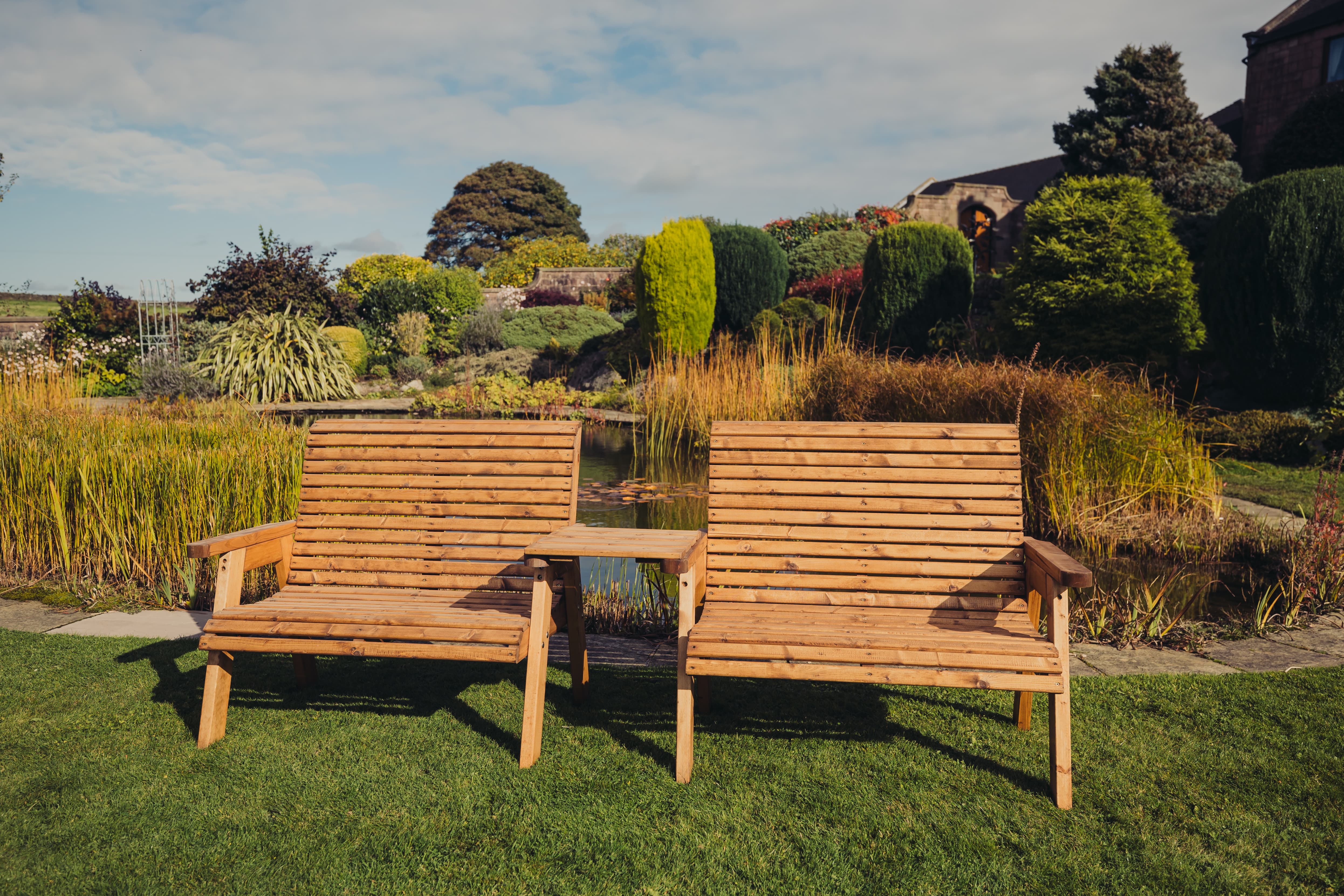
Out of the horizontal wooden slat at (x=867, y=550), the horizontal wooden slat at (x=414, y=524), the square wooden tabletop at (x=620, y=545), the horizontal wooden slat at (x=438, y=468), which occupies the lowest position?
the horizontal wooden slat at (x=867, y=550)

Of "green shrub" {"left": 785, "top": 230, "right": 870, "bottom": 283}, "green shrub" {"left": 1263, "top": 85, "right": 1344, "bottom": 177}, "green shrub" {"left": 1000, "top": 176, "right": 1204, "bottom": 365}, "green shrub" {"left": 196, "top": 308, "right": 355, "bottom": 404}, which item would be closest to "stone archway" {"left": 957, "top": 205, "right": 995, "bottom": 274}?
"green shrub" {"left": 785, "top": 230, "right": 870, "bottom": 283}

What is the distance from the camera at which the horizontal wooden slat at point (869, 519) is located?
2852 mm

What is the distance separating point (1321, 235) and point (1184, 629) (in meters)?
7.23

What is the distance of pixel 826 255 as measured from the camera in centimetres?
1950

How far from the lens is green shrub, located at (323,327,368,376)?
15625mm

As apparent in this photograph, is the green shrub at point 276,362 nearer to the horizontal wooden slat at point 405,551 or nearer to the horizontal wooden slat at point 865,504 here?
the horizontal wooden slat at point 405,551

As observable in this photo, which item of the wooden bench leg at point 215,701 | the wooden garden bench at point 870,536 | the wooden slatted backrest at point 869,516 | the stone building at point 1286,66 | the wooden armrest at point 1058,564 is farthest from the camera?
the stone building at point 1286,66

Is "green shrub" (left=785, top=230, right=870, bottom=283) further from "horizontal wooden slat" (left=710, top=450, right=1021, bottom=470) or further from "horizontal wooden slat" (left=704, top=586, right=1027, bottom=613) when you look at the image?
"horizontal wooden slat" (left=704, top=586, right=1027, bottom=613)

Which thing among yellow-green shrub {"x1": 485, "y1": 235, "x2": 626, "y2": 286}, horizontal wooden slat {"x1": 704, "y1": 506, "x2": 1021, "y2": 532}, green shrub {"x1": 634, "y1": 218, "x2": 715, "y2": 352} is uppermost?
yellow-green shrub {"x1": 485, "y1": 235, "x2": 626, "y2": 286}

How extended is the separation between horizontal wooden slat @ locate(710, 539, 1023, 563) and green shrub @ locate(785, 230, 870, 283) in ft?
55.3

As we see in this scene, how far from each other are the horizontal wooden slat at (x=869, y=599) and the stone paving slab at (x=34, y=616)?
297 cm

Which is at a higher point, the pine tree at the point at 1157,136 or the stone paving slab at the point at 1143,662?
the pine tree at the point at 1157,136

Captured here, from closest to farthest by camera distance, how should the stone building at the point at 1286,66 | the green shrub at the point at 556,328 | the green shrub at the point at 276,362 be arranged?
the green shrub at the point at 276,362 → the stone building at the point at 1286,66 → the green shrub at the point at 556,328

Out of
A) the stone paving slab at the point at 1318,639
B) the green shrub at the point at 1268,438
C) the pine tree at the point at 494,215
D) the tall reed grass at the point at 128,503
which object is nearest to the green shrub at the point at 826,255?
the green shrub at the point at 1268,438
